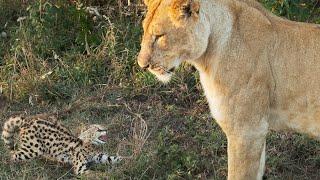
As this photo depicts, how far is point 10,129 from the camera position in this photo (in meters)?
4.51

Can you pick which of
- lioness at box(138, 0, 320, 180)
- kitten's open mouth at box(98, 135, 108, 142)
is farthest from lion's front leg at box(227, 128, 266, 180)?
kitten's open mouth at box(98, 135, 108, 142)

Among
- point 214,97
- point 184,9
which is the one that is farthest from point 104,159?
point 184,9

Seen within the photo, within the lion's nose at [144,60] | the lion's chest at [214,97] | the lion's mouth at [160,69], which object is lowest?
the lion's chest at [214,97]

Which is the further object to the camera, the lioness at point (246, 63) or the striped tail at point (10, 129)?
the striped tail at point (10, 129)

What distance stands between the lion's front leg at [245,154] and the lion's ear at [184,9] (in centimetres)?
66

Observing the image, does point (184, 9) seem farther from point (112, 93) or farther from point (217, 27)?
point (112, 93)

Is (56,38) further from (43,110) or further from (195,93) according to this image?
(195,93)

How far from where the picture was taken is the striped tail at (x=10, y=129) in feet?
14.8

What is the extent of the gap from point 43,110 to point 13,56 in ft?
2.36

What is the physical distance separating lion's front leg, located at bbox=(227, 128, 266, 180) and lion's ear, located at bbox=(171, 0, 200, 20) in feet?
2.17

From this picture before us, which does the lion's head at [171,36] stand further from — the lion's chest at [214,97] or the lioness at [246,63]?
the lion's chest at [214,97]

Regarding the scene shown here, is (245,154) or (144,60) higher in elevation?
(144,60)

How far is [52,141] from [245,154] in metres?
1.55

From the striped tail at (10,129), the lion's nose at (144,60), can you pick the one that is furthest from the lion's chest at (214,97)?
the striped tail at (10,129)
